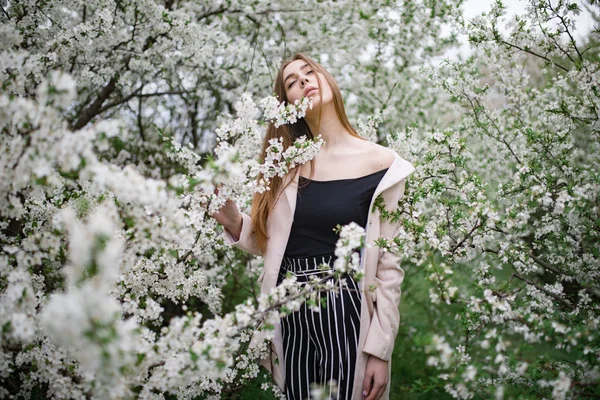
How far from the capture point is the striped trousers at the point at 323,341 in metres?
2.01

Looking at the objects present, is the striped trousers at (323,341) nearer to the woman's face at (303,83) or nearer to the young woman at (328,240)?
the young woman at (328,240)

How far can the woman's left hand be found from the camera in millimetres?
1937

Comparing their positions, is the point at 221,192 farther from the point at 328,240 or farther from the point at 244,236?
the point at 328,240

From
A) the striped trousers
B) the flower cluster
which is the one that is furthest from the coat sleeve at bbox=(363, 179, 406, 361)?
the flower cluster

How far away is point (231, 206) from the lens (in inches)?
84.0

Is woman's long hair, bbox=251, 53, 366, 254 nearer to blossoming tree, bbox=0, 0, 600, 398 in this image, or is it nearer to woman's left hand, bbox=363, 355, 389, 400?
blossoming tree, bbox=0, 0, 600, 398

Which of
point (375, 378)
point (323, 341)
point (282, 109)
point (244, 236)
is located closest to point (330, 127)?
point (282, 109)

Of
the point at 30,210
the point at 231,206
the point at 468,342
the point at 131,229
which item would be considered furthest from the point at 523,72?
the point at 30,210

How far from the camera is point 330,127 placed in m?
2.41

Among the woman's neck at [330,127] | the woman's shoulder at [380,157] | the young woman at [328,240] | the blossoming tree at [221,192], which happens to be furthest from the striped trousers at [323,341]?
the woman's neck at [330,127]

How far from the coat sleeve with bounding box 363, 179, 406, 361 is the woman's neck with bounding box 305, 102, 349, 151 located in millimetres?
482

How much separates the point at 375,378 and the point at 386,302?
0.35 meters

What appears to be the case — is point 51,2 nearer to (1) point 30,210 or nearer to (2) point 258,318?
(1) point 30,210

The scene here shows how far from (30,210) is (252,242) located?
4.12ft
